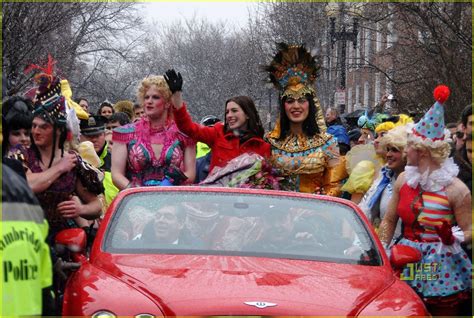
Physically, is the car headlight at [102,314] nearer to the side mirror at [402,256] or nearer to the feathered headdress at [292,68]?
the side mirror at [402,256]

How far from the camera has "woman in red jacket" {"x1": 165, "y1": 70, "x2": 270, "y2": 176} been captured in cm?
843

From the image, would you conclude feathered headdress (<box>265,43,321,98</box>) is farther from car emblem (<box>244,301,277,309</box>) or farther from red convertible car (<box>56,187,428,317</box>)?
car emblem (<box>244,301,277,309</box>)

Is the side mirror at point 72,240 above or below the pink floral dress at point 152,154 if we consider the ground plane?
below

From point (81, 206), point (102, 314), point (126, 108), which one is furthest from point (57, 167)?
point (126, 108)

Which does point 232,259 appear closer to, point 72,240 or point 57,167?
point 72,240

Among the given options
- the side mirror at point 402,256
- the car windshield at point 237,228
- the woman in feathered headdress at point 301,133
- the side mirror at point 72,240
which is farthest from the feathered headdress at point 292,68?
the side mirror at point 72,240

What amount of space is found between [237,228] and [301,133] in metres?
2.82

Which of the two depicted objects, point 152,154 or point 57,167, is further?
point 152,154

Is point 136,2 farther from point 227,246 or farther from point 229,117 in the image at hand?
point 227,246

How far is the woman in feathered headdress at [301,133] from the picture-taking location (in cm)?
851

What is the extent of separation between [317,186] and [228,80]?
137 feet

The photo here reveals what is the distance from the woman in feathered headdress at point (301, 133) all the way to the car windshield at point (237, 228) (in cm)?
211

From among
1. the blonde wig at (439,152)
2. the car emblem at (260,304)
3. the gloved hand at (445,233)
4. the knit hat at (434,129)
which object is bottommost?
the car emblem at (260,304)

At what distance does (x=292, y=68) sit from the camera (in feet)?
29.4
